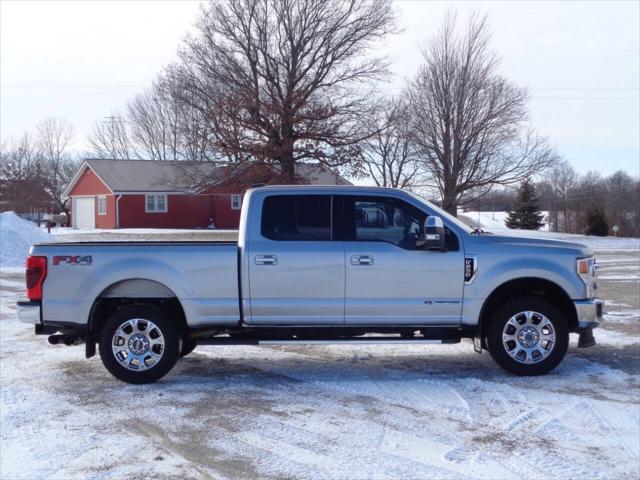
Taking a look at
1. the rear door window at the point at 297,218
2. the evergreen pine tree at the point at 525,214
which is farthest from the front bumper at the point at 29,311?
the evergreen pine tree at the point at 525,214

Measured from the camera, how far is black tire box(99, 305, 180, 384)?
23.4 feet

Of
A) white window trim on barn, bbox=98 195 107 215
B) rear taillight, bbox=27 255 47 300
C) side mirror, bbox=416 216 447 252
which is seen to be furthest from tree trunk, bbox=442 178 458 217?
rear taillight, bbox=27 255 47 300

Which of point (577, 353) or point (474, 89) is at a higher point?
point (474, 89)

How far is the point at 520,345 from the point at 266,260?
279 cm

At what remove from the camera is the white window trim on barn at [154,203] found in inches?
1880

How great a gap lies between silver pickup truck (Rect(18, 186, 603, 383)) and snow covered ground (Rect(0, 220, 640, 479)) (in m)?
0.47

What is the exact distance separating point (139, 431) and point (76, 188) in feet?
164

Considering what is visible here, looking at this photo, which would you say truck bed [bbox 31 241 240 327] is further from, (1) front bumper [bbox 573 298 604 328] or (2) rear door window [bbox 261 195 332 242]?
(1) front bumper [bbox 573 298 604 328]

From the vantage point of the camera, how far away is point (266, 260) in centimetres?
713

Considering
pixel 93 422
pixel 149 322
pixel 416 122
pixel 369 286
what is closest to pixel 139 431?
pixel 93 422

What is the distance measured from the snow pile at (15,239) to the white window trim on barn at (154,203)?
22.4 m

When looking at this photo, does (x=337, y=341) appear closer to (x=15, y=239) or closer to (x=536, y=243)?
(x=536, y=243)

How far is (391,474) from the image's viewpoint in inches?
189

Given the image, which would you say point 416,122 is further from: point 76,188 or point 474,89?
point 76,188
